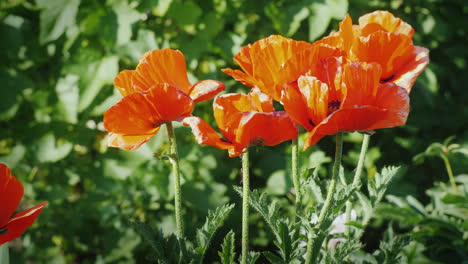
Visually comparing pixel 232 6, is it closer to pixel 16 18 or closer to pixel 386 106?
pixel 16 18

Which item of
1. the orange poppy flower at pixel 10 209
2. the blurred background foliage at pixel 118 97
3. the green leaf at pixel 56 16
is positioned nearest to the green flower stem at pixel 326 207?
the orange poppy flower at pixel 10 209

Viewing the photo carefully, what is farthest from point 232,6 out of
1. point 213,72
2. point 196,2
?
point 213,72

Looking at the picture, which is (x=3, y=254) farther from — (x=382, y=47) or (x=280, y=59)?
(x=382, y=47)

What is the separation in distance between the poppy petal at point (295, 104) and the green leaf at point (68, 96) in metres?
1.17

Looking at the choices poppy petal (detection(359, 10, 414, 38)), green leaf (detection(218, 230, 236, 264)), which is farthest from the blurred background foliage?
green leaf (detection(218, 230, 236, 264))

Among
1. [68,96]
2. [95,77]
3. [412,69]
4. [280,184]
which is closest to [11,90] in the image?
[68,96]

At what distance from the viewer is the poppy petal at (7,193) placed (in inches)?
27.9

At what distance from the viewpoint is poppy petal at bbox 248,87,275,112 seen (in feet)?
2.12

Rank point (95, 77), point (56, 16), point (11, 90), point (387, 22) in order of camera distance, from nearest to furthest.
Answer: point (387, 22) → point (56, 16) → point (95, 77) → point (11, 90)

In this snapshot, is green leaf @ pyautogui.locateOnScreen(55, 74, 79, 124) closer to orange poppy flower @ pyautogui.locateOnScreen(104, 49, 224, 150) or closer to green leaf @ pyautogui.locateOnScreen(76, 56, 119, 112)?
green leaf @ pyautogui.locateOnScreen(76, 56, 119, 112)

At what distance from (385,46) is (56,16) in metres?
1.14

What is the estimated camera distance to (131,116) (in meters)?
0.67

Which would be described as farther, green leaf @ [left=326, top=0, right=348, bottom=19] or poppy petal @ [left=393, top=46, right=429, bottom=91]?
green leaf @ [left=326, top=0, right=348, bottom=19]

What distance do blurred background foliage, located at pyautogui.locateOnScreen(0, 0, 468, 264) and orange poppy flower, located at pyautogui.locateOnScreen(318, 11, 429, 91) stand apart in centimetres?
67
